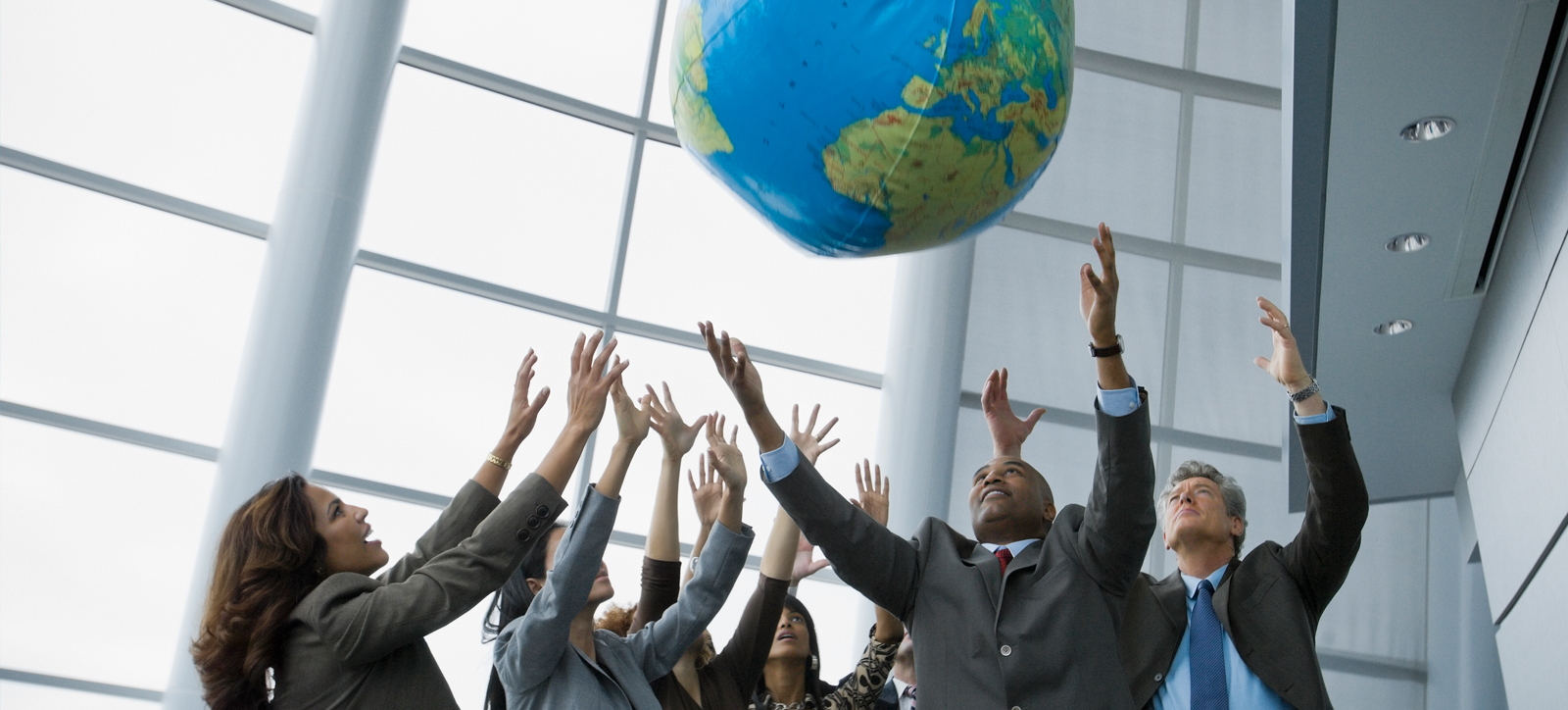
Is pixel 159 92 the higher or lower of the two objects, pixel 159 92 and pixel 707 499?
the higher

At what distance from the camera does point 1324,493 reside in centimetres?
266

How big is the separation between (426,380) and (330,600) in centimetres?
530

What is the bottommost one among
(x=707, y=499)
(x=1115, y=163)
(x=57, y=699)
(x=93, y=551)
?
(x=57, y=699)

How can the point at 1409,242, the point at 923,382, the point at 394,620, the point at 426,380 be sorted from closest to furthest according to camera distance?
the point at 394,620 < the point at 1409,242 < the point at 426,380 < the point at 923,382

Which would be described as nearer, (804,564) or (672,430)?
(672,430)

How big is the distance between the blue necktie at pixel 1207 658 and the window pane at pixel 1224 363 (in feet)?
16.3

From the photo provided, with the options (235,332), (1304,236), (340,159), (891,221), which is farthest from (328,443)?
(891,221)

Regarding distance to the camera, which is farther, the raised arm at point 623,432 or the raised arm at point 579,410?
the raised arm at point 623,432

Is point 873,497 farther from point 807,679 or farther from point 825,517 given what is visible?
point 825,517

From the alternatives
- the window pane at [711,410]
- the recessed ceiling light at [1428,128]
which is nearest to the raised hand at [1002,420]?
the recessed ceiling light at [1428,128]

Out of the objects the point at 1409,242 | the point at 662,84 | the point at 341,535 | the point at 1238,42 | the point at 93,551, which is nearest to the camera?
the point at 341,535

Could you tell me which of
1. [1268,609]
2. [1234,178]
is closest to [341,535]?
[1268,609]

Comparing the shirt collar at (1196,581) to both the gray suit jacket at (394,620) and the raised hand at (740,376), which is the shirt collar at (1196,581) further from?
the gray suit jacket at (394,620)

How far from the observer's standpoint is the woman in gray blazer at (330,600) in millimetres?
2041
